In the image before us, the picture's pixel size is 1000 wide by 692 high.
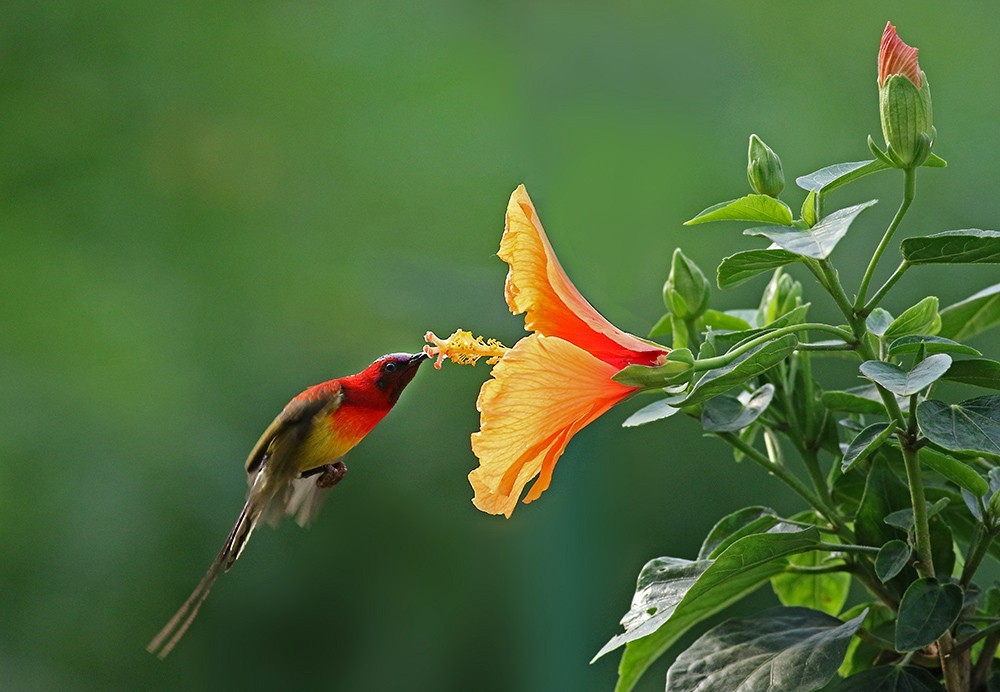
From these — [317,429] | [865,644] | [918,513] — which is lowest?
[865,644]

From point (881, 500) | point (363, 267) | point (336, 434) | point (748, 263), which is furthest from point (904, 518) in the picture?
point (363, 267)

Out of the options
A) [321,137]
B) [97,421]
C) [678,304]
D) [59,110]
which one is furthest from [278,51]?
[678,304]

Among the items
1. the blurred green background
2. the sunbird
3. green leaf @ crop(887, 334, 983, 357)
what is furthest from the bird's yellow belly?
the blurred green background

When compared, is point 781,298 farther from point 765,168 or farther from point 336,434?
point 336,434

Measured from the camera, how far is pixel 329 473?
50cm

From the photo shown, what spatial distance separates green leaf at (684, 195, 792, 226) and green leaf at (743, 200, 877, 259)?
18mm

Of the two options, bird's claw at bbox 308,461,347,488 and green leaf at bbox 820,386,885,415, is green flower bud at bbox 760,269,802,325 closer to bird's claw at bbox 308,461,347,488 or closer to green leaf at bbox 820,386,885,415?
green leaf at bbox 820,386,885,415

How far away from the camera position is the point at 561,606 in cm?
132

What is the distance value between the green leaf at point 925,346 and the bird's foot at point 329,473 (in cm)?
25

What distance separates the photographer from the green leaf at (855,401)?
0.48 metres

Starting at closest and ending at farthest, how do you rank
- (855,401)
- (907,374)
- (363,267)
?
(907,374) → (855,401) → (363,267)

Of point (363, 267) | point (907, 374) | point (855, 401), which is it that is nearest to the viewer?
point (907, 374)

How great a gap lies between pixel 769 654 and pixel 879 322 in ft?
0.48

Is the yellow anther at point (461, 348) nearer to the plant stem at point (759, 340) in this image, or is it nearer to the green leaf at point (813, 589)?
the plant stem at point (759, 340)
